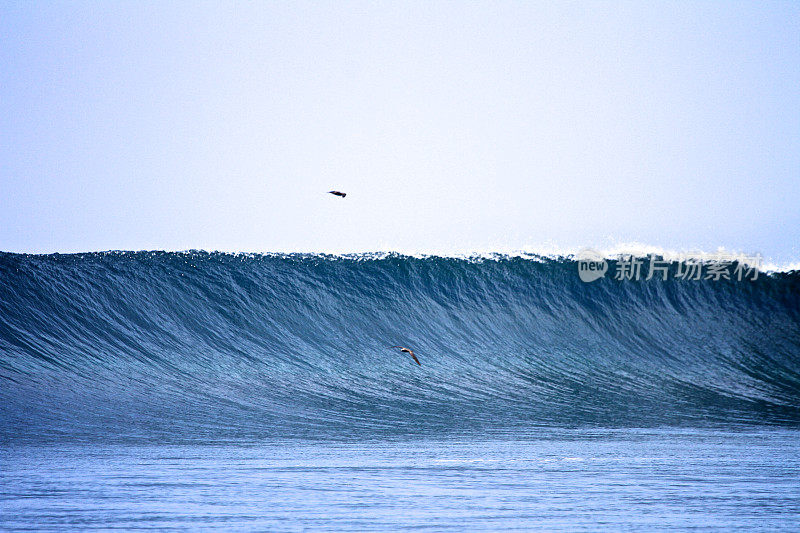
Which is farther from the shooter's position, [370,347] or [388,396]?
[370,347]

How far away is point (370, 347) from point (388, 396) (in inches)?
90.2

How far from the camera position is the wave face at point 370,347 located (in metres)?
8.25

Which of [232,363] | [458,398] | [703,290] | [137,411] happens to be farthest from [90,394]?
[703,290]

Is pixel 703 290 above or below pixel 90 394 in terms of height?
above

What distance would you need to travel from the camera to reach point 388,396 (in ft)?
31.3

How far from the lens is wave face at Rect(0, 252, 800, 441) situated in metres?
8.25

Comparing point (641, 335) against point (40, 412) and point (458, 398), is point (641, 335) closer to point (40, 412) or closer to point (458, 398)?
point (458, 398)

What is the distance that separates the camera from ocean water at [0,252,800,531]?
4145 millimetres

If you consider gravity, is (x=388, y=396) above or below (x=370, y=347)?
below

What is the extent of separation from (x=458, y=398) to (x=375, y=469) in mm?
4477

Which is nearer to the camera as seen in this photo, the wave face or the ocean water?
the ocean water

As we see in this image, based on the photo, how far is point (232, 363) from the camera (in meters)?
10.6

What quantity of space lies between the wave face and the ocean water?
0.05m

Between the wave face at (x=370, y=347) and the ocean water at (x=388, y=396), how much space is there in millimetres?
53
